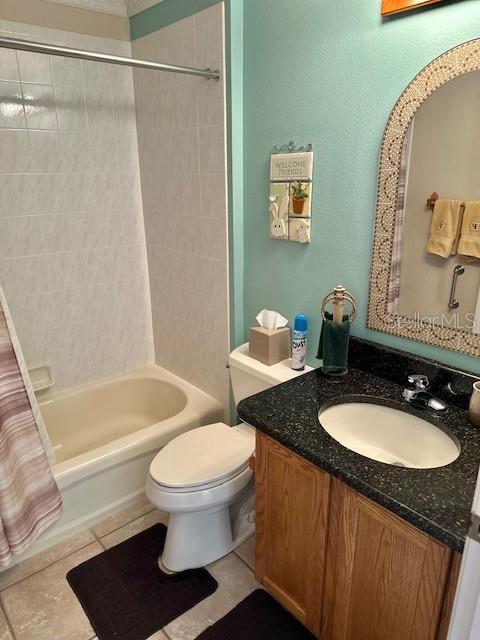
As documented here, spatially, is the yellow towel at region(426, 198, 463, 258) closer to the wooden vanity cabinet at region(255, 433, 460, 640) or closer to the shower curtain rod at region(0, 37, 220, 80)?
the wooden vanity cabinet at region(255, 433, 460, 640)

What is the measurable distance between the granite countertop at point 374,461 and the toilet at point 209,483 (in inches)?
10.4

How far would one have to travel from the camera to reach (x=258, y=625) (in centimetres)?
152

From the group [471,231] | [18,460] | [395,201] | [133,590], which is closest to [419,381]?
[471,231]

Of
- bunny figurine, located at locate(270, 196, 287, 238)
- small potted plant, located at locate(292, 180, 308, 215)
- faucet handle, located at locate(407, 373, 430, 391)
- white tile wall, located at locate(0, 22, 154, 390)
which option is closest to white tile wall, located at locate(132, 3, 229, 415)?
white tile wall, located at locate(0, 22, 154, 390)

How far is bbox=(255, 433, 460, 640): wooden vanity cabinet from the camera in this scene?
1013mm

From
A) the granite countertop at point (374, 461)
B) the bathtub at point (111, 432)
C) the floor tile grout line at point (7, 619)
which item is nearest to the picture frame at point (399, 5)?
the granite countertop at point (374, 461)

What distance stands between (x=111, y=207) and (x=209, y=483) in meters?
1.54

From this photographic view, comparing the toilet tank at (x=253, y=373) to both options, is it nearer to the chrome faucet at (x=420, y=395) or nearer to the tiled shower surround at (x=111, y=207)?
the tiled shower surround at (x=111, y=207)

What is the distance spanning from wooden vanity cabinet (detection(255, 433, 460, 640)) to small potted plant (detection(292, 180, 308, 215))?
85 centimetres

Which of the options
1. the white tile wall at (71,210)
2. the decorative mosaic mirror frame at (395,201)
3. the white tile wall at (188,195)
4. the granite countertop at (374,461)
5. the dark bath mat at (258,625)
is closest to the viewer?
the granite countertop at (374,461)

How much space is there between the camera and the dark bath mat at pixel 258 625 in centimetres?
149

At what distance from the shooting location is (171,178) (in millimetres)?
2223

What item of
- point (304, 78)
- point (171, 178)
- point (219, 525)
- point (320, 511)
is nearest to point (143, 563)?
point (219, 525)

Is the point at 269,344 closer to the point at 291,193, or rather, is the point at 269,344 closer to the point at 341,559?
the point at 291,193
